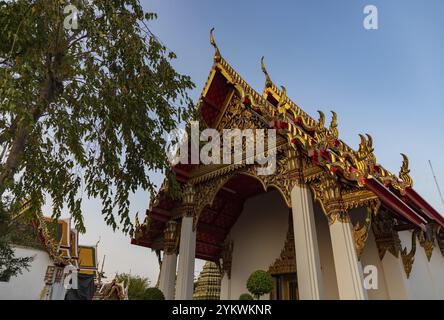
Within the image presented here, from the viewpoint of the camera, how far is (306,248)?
17.4 feet

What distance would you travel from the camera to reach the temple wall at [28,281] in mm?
12844

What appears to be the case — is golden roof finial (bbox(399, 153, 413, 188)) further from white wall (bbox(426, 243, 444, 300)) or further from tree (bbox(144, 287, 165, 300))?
tree (bbox(144, 287, 165, 300))

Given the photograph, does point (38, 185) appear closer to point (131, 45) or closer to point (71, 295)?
point (131, 45)

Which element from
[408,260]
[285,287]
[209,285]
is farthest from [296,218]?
[209,285]

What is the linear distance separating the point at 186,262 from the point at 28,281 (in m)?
10.4

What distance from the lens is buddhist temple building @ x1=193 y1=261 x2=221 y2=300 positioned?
11.0 meters

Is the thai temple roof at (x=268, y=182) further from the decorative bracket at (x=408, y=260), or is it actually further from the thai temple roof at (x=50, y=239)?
the thai temple roof at (x=50, y=239)

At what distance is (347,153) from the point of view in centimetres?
540

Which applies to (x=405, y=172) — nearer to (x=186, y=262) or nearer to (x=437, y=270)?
(x=437, y=270)

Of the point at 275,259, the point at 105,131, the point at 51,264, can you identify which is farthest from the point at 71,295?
the point at 105,131

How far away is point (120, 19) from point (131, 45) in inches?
17.5

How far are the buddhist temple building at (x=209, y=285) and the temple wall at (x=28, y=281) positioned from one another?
23.4 ft

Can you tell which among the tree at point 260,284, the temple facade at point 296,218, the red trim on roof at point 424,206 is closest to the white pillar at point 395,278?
the temple facade at point 296,218

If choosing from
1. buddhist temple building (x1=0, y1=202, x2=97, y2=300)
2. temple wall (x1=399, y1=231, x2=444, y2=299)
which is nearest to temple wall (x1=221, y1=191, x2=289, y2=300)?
temple wall (x1=399, y1=231, x2=444, y2=299)
